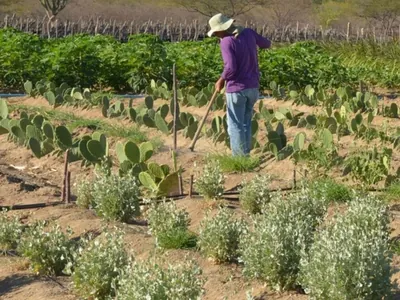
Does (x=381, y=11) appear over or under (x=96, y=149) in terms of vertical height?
over

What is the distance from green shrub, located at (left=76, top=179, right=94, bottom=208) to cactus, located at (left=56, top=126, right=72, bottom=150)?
2.13m

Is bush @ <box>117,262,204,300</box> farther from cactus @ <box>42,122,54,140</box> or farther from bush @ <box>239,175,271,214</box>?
cactus @ <box>42,122,54,140</box>

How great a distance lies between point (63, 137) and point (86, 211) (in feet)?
7.70

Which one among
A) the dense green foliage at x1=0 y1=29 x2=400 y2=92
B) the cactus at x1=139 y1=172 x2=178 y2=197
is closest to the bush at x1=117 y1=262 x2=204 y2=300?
the cactus at x1=139 y1=172 x2=178 y2=197

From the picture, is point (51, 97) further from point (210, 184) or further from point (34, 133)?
point (210, 184)

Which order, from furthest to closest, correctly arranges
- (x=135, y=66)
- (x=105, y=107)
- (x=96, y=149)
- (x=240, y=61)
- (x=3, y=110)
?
(x=135, y=66) < (x=105, y=107) < (x=3, y=110) < (x=240, y=61) < (x=96, y=149)

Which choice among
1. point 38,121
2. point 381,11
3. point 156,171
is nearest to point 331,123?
point 38,121

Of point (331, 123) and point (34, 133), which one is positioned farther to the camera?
point (331, 123)

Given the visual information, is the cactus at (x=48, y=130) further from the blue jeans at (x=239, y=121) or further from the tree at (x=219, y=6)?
the tree at (x=219, y=6)

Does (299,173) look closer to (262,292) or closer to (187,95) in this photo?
(262,292)

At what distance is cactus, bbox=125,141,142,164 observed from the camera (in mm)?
8591

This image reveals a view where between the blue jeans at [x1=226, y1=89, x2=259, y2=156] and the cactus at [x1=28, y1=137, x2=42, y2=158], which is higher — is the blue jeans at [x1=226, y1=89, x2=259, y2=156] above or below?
above

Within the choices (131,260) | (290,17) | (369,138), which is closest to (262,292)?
(131,260)

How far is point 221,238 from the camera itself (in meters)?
5.93
